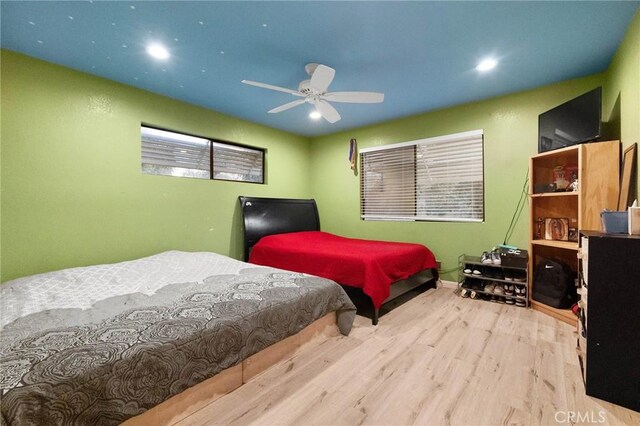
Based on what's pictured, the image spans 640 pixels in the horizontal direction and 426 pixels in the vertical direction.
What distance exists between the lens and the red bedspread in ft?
8.93

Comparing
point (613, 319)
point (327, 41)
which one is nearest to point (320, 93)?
point (327, 41)

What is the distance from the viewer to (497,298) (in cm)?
318

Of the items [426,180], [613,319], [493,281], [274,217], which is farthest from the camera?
[274,217]

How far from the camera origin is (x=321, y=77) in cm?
224

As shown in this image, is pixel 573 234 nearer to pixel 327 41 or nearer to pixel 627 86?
pixel 627 86

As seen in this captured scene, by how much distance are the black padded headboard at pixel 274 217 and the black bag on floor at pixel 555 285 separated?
3.24m

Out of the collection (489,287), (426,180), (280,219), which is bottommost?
(489,287)

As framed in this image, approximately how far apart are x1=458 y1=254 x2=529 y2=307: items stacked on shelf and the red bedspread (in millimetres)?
465

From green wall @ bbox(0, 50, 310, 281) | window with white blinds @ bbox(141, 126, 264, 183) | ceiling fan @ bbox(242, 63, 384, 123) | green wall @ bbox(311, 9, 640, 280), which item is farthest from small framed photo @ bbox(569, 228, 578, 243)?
green wall @ bbox(0, 50, 310, 281)

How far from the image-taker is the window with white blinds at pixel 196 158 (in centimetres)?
332

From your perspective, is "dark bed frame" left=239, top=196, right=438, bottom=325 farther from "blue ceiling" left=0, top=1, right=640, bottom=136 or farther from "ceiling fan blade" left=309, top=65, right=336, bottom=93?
"ceiling fan blade" left=309, top=65, right=336, bottom=93

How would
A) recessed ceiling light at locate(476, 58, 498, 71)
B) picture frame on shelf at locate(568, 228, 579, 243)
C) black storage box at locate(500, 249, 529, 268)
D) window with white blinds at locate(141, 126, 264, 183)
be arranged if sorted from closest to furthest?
1. recessed ceiling light at locate(476, 58, 498, 71)
2. picture frame on shelf at locate(568, 228, 579, 243)
3. black storage box at locate(500, 249, 529, 268)
4. window with white blinds at locate(141, 126, 264, 183)

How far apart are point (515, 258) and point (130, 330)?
11.6 feet

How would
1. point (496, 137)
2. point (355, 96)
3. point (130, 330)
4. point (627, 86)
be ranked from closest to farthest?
point (130, 330) → point (627, 86) → point (355, 96) → point (496, 137)
